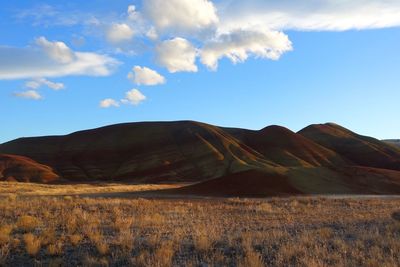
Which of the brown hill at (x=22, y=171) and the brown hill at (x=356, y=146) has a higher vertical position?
the brown hill at (x=356, y=146)

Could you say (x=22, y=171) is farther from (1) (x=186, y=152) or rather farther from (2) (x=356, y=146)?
(2) (x=356, y=146)

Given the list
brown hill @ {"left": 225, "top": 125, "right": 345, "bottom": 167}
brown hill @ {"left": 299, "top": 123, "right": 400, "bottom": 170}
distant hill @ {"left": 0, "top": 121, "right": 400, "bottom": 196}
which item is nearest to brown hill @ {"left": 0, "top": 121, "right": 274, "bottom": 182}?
distant hill @ {"left": 0, "top": 121, "right": 400, "bottom": 196}

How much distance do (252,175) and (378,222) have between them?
38648mm

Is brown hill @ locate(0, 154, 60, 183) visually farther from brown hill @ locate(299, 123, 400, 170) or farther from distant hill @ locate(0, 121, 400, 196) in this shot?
brown hill @ locate(299, 123, 400, 170)

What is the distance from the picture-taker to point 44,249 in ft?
39.9

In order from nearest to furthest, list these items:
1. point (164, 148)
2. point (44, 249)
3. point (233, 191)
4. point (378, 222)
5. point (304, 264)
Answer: point (304, 264)
point (44, 249)
point (378, 222)
point (233, 191)
point (164, 148)

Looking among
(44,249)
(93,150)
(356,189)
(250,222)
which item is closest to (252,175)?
(356,189)

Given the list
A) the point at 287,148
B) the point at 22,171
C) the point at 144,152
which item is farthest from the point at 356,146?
the point at 22,171

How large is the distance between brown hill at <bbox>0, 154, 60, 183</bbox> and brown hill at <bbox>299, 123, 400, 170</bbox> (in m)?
71.0

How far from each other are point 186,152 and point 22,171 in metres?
38.2

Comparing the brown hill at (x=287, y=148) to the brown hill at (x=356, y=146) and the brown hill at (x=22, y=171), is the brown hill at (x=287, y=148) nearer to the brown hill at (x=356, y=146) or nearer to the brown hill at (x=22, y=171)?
the brown hill at (x=356, y=146)

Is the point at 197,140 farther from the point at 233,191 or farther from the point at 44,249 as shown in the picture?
the point at 44,249

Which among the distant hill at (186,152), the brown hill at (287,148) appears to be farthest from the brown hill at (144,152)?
the brown hill at (287,148)

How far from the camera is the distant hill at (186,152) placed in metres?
105
